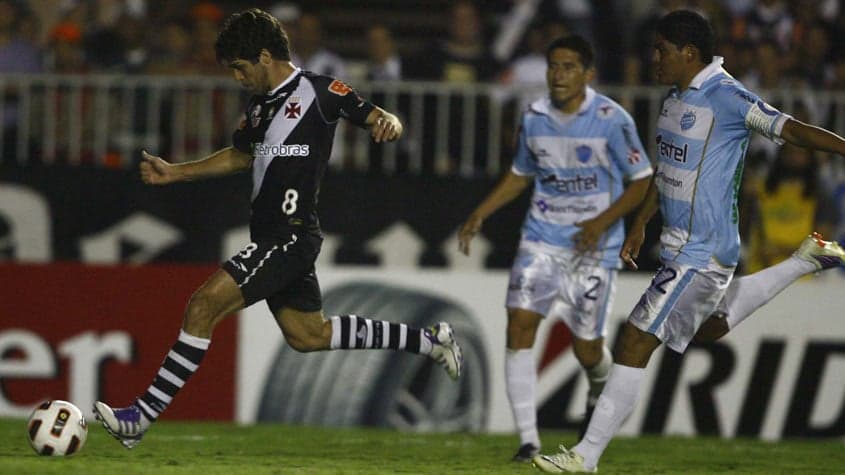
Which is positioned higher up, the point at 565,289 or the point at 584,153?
the point at 584,153

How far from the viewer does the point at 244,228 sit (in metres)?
14.3

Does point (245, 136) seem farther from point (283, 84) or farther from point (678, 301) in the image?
point (678, 301)

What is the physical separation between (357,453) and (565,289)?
164 centimetres

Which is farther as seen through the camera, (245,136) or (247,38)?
(245,136)

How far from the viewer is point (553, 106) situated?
1044 centimetres

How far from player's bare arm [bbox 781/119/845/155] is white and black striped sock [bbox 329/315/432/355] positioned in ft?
8.71

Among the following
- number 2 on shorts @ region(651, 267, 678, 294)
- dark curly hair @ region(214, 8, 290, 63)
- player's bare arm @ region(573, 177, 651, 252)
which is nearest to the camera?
number 2 on shorts @ region(651, 267, 678, 294)

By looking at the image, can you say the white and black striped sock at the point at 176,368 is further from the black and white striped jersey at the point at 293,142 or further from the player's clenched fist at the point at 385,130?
the player's clenched fist at the point at 385,130

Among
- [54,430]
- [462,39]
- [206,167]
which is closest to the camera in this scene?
[54,430]

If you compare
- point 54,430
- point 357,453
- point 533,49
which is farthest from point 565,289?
point 533,49

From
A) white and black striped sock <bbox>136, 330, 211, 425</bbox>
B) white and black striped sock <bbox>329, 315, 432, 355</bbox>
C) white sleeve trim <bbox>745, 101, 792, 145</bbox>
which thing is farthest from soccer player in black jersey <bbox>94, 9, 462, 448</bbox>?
white sleeve trim <bbox>745, 101, 792, 145</bbox>

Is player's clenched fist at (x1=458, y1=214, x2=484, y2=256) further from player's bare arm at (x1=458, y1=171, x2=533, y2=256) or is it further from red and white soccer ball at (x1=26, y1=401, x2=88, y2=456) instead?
red and white soccer ball at (x1=26, y1=401, x2=88, y2=456)

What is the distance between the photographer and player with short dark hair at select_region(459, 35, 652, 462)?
1015 centimetres

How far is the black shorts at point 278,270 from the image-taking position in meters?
8.88
